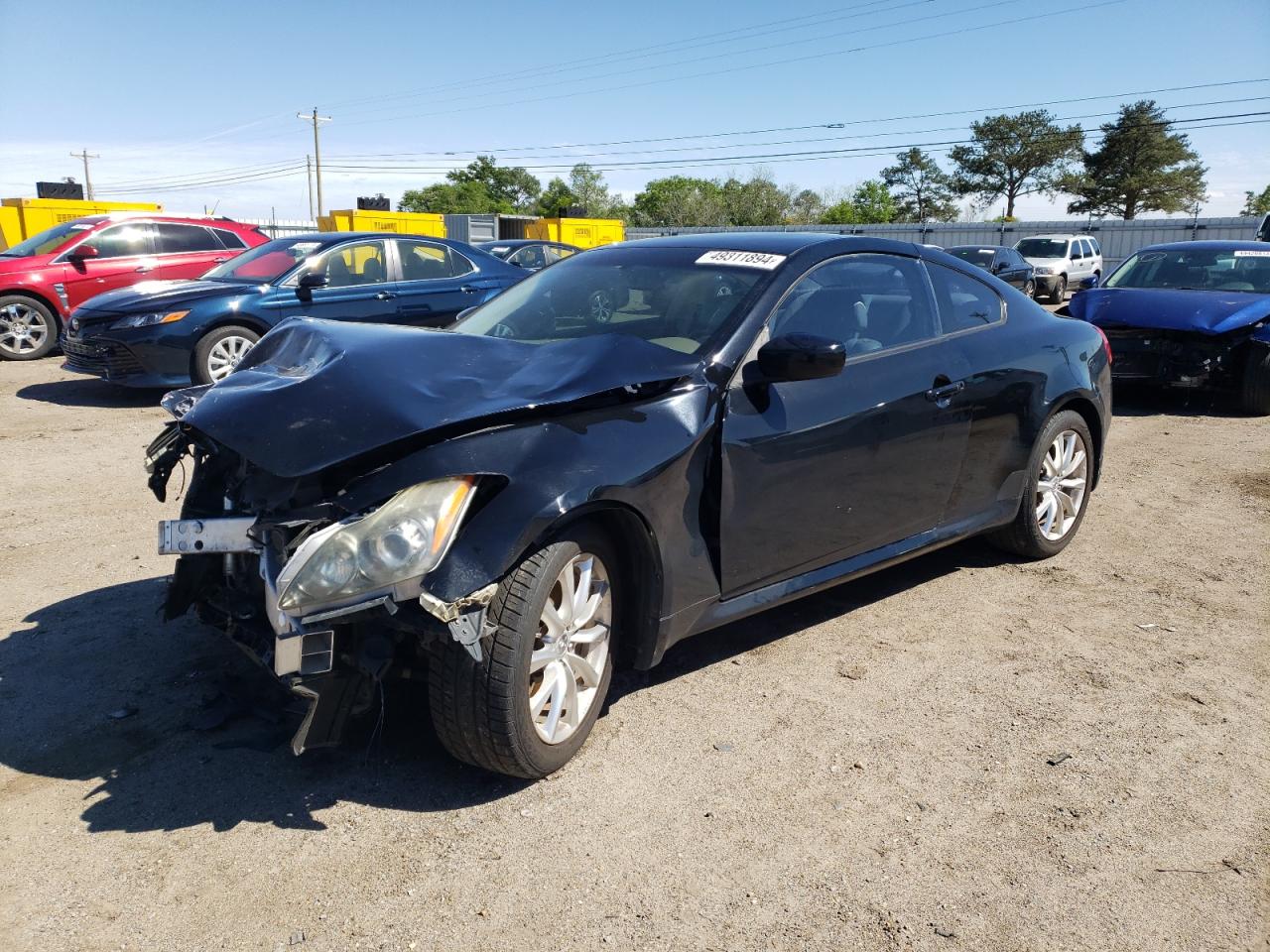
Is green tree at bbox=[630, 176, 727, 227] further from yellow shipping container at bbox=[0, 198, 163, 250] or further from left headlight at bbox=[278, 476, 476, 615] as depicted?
left headlight at bbox=[278, 476, 476, 615]

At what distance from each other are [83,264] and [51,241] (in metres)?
0.86

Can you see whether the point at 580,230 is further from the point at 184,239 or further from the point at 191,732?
the point at 191,732

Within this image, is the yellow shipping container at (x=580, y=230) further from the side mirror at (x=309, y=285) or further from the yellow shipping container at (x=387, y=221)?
the side mirror at (x=309, y=285)

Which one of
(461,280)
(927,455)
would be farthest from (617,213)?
(927,455)

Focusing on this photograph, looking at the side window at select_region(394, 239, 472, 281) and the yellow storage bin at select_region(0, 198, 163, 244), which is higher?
the yellow storage bin at select_region(0, 198, 163, 244)

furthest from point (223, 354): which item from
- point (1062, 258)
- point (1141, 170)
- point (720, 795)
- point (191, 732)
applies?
point (1141, 170)

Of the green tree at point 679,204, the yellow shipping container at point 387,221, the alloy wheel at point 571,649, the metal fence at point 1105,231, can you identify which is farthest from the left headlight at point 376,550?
the green tree at point 679,204

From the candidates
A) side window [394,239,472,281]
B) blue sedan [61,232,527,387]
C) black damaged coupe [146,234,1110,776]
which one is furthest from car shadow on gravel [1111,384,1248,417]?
side window [394,239,472,281]

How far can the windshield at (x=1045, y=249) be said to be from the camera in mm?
25216

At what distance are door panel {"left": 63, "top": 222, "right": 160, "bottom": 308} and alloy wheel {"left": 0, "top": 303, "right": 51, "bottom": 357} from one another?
1.67ft

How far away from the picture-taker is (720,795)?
9.91 feet

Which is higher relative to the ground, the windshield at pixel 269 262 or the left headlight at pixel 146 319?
the windshield at pixel 269 262

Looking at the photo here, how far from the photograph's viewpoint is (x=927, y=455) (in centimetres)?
419

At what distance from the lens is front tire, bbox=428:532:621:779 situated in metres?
2.75
